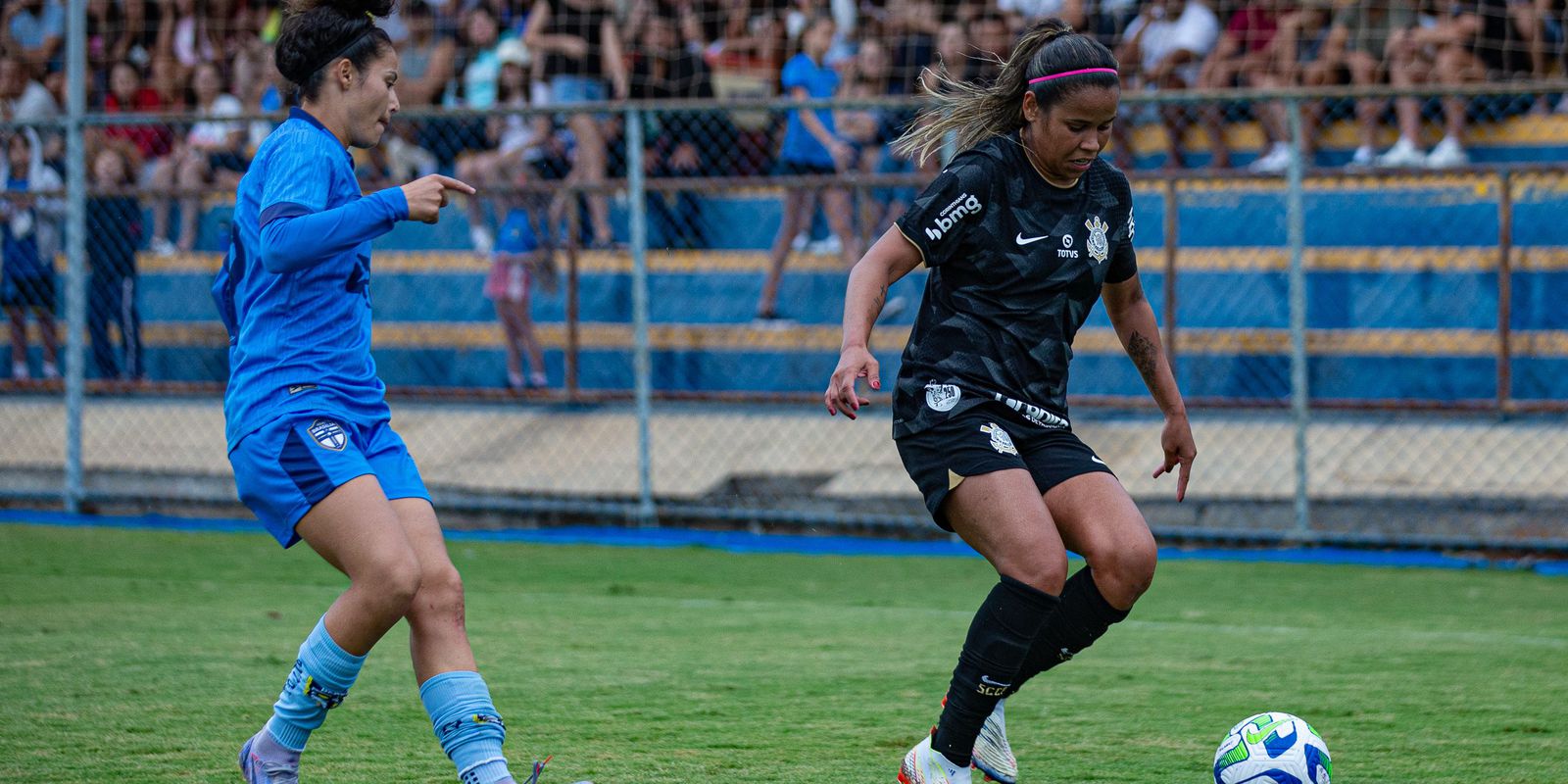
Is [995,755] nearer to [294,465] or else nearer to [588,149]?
[294,465]

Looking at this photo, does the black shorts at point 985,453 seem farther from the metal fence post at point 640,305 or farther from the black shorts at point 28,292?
the black shorts at point 28,292

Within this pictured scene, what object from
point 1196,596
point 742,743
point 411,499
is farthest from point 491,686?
point 1196,596

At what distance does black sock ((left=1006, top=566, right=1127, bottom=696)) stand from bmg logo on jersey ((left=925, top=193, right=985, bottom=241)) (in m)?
0.95

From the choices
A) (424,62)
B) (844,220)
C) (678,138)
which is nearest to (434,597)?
(844,220)

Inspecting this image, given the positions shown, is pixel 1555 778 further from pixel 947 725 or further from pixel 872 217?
pixel 872 217

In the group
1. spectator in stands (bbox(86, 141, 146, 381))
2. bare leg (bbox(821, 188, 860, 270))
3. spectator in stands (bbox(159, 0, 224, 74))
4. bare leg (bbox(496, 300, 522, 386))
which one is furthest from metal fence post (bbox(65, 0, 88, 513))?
bare leg (bbox(821, 188, 860, 270))

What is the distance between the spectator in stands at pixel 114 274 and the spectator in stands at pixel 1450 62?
8.29m

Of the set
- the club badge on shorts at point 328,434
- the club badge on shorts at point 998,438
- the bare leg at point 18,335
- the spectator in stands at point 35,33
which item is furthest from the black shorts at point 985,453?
the spectator in stands at point 35,33

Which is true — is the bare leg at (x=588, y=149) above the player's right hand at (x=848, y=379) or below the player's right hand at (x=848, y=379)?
above

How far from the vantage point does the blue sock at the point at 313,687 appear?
3.99 m

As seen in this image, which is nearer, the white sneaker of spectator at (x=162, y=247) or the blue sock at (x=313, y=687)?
the blue sock at (x=313, y=687)

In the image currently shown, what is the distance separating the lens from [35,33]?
44.6 ft

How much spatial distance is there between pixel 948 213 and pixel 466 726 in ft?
5.68

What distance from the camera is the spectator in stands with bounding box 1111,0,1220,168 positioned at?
1216 cm
